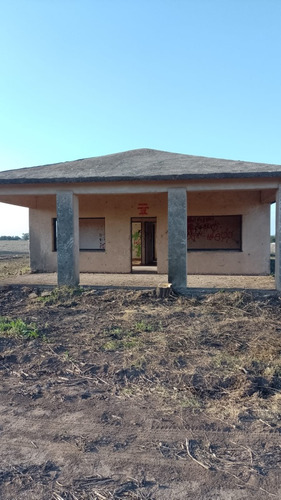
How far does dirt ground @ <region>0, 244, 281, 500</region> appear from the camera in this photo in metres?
2.46

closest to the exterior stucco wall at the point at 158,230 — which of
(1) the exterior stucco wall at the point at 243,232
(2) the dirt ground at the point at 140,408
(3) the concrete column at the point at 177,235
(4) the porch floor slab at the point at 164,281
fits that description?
(1) the exterior stucco wall at the point at 243,232

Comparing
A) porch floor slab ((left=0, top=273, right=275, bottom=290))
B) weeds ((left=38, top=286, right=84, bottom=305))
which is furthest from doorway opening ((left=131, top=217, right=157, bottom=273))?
weeds ((left=38, top=286, right=84, bottom=305))

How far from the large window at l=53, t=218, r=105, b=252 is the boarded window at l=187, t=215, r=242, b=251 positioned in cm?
321

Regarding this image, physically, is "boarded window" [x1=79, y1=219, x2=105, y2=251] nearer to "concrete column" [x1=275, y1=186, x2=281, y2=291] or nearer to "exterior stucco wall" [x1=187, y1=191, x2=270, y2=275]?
"exterior stucco wall" [x1=187, y1=191, x2=270, y2=275]

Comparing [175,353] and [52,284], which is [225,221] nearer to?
[52,284]

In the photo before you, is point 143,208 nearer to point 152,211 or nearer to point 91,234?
point 152,211

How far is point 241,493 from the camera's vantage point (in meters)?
2.33

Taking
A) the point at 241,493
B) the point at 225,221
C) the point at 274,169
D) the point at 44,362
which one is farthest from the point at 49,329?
the point at 225,221

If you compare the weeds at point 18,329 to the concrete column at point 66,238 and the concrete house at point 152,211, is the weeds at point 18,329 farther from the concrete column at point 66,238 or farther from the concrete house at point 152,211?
the concrete house at point 152,211

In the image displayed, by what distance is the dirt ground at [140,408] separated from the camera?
246 centimetres

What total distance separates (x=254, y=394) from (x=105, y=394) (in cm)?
146

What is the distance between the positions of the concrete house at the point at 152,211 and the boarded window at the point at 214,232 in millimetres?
34

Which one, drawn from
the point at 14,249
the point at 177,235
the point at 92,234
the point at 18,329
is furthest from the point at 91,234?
the point at 14,249

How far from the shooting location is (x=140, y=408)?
136 inches
